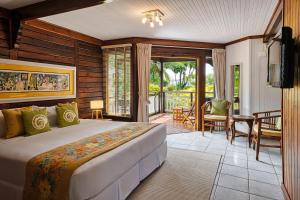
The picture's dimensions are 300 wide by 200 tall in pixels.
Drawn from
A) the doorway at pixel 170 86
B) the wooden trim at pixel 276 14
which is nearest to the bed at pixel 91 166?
the wooden trim at pixel 276 14

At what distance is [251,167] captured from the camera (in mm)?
3129

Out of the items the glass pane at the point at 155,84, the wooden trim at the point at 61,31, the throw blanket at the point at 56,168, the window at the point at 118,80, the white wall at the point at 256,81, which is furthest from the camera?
the glass pane at the point at 155,84

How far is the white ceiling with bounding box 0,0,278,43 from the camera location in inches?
114

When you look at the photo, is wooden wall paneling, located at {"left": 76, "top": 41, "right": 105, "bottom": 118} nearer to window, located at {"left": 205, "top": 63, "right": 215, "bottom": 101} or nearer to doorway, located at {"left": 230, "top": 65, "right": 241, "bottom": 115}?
window, located at {"left": 205, "top": 63, "right": 215, "bottom": 101}

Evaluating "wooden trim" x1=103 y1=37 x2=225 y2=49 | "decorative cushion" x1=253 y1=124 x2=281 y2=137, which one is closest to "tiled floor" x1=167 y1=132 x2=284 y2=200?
"decorative cushion" x1=253 y1=124 x2=281 y2=137

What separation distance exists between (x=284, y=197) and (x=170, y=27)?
10.7 ft

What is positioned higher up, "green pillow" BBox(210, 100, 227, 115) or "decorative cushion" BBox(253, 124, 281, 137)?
"green pillow" BBox(210, 100, 227, 115)

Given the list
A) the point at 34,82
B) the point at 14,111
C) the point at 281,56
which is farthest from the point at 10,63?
the point at 281,56

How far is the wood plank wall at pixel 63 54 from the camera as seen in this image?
10.4ft

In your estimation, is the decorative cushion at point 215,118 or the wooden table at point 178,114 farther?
the wooden table at point 178,114

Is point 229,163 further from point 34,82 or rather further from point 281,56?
point 34,82

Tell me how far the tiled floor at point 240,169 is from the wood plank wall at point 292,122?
31 cm

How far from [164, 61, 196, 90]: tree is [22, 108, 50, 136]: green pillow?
21.9ft

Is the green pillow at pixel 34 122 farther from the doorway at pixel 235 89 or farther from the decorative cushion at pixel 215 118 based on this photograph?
the doorway at pixel 235 89
